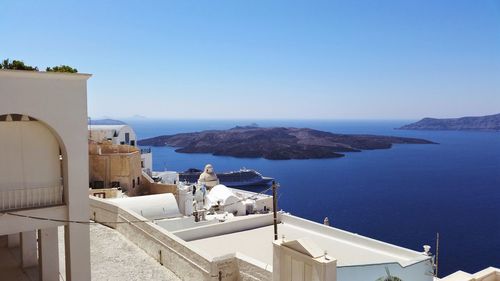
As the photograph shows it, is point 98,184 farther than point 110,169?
No

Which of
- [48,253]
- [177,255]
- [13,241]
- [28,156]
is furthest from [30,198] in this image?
[13,241]

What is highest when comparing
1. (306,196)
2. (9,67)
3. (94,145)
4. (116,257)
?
(9,67)

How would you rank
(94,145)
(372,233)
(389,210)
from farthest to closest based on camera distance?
(389,210), (372,233), (94,145)

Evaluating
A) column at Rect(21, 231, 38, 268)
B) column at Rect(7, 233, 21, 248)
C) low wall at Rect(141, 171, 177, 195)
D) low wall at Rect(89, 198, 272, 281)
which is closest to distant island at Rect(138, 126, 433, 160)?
low wall at Rect(141, 171, 177, 195)

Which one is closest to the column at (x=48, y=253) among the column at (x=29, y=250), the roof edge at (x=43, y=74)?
the column at (x=29, y=250)

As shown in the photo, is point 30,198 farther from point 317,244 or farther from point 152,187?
point 152,187

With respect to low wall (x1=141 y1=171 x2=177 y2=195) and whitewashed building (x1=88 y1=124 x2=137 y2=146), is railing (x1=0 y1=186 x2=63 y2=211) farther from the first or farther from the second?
whitewashed building (x1=88 y1=124 x2=137 y2=146)

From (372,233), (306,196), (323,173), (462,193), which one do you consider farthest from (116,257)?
(323,173)

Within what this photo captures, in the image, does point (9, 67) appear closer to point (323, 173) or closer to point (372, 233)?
point (372, 233)
